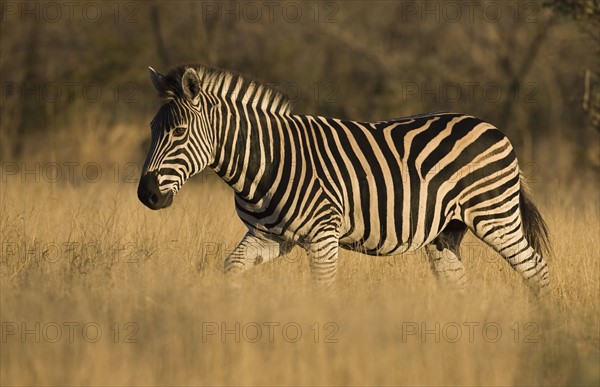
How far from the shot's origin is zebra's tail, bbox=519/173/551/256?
814 cm

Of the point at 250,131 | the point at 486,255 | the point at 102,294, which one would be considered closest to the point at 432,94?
the point at 486,255

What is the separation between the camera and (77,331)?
19.3ft

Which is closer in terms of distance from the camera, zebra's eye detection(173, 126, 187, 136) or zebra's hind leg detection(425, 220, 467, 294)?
zebra's eye detection(173, 126, 187, 136)

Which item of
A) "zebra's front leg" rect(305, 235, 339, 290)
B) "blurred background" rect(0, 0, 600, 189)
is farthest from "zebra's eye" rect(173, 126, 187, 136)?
"blurred background" rect(0, 0, 600, 189)

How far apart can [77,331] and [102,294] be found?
447 millimetres

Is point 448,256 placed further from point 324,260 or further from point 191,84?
point 191,84

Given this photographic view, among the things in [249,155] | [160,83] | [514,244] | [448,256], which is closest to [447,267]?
[448,256]

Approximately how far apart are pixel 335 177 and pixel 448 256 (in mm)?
1254

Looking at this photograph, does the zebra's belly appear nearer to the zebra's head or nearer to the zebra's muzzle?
the zebra's head

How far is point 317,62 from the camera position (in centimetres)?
2406

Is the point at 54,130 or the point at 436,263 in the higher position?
the point at 54,130

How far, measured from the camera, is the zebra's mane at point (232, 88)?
7.26 m

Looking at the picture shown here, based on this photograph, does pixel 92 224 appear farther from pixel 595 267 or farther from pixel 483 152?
pixel 595 267

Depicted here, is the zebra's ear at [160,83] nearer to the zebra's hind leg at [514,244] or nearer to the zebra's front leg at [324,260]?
the zebra's front leg at [324,260]
